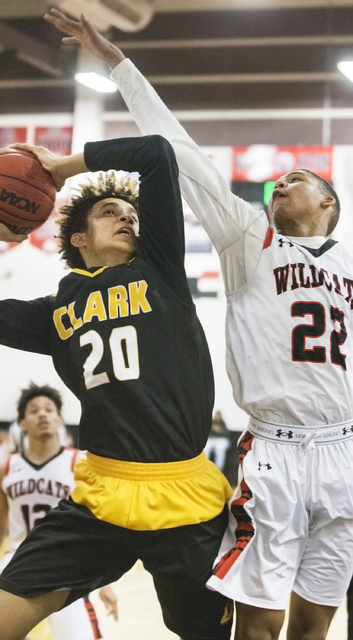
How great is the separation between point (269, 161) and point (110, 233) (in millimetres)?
4483

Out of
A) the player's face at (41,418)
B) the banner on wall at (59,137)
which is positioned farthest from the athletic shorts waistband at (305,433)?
the banner on wall at (59,137)

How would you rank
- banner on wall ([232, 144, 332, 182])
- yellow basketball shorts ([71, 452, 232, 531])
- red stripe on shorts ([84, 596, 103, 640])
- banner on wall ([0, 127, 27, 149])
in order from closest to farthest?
yellow basketball shorts ([71, 452, 232, 531]) < red stripe on shorts ([84, 596, 103, 640]) < banner on wall ([232, 144, 332, 182]) < banner on wall ([0, 127, 27, 149])

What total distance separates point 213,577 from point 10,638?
61 centimetres

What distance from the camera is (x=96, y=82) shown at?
692 cm

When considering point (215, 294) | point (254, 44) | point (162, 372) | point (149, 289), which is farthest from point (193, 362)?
point (254, 44)

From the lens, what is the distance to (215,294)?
6742mm

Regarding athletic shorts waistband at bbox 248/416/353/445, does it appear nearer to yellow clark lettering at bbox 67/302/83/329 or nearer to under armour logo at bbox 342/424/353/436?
under armour logo at bbox 342/424/353/436

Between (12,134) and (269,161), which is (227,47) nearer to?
(269,161)

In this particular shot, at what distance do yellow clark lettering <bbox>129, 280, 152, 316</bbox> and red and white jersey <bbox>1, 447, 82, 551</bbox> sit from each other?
74.9 inches

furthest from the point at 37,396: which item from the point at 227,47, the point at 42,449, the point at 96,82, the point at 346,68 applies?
the point at 346,68

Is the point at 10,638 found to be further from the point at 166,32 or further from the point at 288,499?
the point at 166,32

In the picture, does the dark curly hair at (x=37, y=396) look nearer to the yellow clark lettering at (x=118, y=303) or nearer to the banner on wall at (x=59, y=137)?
the yellow clark lettering at (x=118, y=303)

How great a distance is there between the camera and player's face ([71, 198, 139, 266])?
7.92ft

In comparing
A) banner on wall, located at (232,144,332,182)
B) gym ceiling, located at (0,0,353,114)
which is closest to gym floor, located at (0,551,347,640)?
banner on wall, located at (232,144,332,182)
